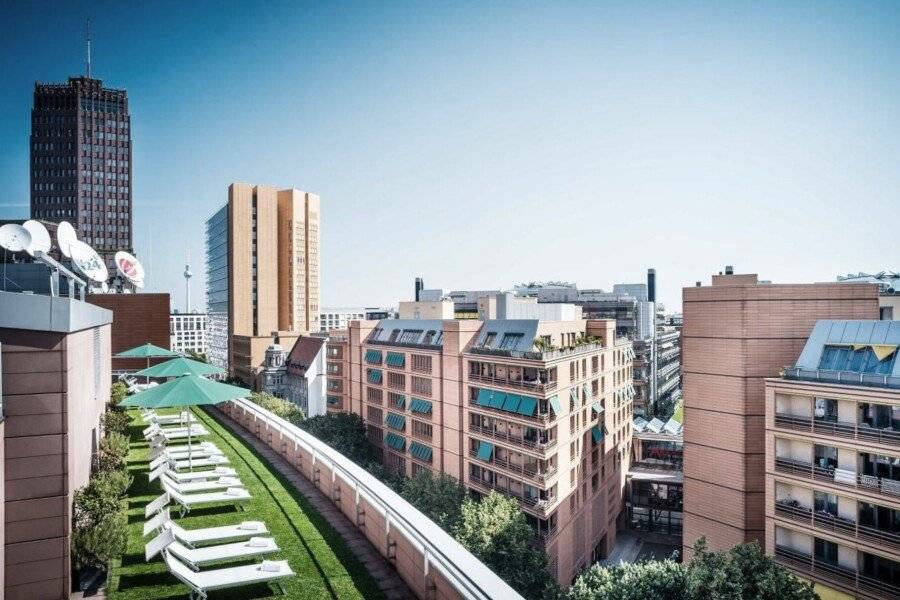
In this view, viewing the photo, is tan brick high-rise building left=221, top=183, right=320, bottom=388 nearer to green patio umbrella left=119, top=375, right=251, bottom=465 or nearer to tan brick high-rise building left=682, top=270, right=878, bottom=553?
green patio umbrella left=119, top=375, right=251, bottom=465

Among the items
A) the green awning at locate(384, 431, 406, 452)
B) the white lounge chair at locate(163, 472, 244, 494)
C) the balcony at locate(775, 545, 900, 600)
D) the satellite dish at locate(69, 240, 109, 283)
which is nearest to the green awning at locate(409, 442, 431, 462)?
the green awning at locate(384, 431, 406, 452)

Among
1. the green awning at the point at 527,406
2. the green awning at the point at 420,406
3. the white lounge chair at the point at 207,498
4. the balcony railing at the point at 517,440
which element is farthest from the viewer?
the green awning at the point at 420,406

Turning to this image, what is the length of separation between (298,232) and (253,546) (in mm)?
106241

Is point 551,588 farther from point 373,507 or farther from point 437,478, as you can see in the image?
point 373,507

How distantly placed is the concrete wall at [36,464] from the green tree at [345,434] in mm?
45817

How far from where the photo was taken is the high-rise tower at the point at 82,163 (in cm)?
10319

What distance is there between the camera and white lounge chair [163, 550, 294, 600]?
29.5ft

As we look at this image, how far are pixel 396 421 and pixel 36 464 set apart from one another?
151ft

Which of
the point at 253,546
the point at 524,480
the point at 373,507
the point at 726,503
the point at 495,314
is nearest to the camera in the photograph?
the point at 253,546

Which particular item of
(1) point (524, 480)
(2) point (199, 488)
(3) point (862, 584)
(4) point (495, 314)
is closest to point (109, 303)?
(4) point (495, 314)

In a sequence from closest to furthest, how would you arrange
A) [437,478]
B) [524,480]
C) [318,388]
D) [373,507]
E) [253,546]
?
[253,546] < [373,507] < [524,480] < [437,478] < [318,388]

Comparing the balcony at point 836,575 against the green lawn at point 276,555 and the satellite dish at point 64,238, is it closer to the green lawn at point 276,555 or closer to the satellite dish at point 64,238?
the green lawn at point 276,555

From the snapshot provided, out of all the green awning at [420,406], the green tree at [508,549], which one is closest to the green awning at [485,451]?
the green awning at [420,406]

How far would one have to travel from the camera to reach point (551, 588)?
30562 mm
